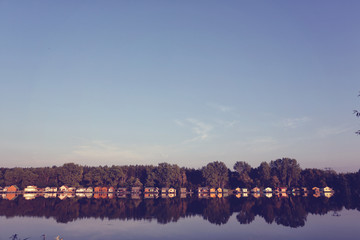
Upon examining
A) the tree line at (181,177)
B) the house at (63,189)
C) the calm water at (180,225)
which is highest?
the tree line at (181,177)

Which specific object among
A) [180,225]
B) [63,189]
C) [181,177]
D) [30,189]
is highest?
[181,177]

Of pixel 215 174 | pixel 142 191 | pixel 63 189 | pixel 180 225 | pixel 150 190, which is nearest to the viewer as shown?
pixel 180 225

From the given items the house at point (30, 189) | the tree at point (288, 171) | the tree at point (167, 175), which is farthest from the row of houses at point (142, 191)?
the tree at point (288, 171)

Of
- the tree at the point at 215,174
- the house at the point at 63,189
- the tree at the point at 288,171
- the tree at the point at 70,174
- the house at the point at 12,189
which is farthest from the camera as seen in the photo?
the tree at the point at 288,171

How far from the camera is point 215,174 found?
180m

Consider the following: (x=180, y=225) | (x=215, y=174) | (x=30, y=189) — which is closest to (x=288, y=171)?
(x=215, y=174)

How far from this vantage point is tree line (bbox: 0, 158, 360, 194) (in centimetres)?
16850

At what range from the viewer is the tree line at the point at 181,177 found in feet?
553

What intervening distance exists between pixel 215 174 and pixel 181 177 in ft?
70.8

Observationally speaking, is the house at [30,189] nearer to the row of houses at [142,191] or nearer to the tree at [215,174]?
the row of houses at [142,191]

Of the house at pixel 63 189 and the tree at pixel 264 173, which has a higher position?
the tree at pixel 264 173

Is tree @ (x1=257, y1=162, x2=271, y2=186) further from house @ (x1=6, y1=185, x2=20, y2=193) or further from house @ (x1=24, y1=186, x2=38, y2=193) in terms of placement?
house @ (x1=6, y1=185, x2=20, y2=193)

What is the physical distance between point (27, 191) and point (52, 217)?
4496 inches

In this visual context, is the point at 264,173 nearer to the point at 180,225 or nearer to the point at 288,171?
the point at 288,171
